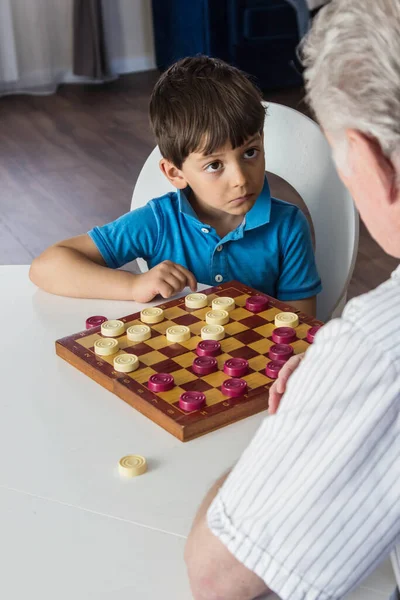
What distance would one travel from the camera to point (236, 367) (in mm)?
1236

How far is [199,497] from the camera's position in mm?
1014

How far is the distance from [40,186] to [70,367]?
303cm

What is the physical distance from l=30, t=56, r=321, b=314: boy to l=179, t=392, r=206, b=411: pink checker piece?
43 cm

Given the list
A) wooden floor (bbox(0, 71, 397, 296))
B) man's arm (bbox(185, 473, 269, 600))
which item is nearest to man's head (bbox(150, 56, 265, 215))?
man's arm (bbox(185, 473, 269, 600))

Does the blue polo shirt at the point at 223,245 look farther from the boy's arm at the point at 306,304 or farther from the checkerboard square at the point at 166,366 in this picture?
the checkerboard square at the point at 166,366

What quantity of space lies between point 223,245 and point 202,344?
0.50m

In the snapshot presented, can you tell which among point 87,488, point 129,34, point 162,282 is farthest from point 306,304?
point 129,34

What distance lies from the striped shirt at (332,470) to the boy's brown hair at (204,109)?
0.95 meters

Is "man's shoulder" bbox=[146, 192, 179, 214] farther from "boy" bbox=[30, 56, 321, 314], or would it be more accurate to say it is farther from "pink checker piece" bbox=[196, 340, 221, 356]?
"pink checker piece" bbox=[196, 340, 221, 356]

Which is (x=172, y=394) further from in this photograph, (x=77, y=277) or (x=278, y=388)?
(x=77, y=277)

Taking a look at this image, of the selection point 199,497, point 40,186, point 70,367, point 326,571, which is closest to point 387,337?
point 326,571

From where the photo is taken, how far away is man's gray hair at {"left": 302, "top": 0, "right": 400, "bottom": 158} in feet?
2.29

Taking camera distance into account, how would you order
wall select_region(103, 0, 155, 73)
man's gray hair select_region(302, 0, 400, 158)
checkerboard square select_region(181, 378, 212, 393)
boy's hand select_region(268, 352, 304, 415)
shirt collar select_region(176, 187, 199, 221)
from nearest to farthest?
1. man's gray hair select_region(302, 0, 400, 158)
2. boy's hand select_region(268, 352, 304, 415)
3. checkerboard square select_region(181, 378, 212, 393)
4. shirt collar select_region(176, 187, 199, 221)
5. wall select_region(103, 0, 155, 73)

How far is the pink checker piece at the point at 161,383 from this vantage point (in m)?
1.20
